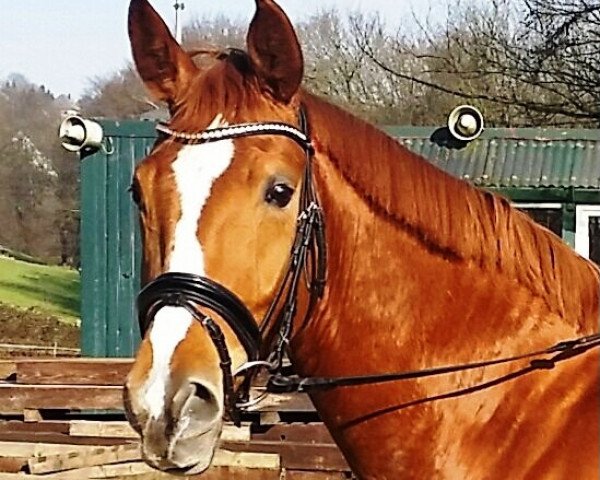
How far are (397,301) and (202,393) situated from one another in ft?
2.20

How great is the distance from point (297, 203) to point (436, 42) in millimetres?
19553

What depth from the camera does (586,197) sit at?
34.2 ft

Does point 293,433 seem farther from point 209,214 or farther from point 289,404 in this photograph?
point 209,214

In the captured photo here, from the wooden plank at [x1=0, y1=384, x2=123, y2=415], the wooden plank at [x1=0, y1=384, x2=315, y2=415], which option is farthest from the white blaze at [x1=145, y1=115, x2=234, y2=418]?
the wooden plank at [x1=0, y1=384, x2=123, y2=415]

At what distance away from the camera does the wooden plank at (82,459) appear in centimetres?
756

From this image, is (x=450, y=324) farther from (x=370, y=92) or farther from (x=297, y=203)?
(x=370, y=92)

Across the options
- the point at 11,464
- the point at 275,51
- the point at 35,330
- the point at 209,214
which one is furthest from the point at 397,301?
the point at 35,330

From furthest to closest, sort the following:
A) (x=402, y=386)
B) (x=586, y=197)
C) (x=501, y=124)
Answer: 1. (x=501, y=124)
2. (x=586, y=197)
3. (x=402, y=386)

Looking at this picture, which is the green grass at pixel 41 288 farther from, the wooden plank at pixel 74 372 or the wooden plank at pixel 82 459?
the wooden plank at pixel 82 459

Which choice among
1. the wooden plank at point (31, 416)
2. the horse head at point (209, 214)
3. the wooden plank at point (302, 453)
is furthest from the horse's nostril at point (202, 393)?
the wooden plank at point (31, 416)

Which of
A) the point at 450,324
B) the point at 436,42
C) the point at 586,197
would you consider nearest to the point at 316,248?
the point at 450,324

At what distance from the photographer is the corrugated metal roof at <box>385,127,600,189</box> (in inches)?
419

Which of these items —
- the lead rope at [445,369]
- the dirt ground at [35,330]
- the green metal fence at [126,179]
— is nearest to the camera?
the lead rope at [445,369]

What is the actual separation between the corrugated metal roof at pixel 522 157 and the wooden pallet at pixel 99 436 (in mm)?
3405
